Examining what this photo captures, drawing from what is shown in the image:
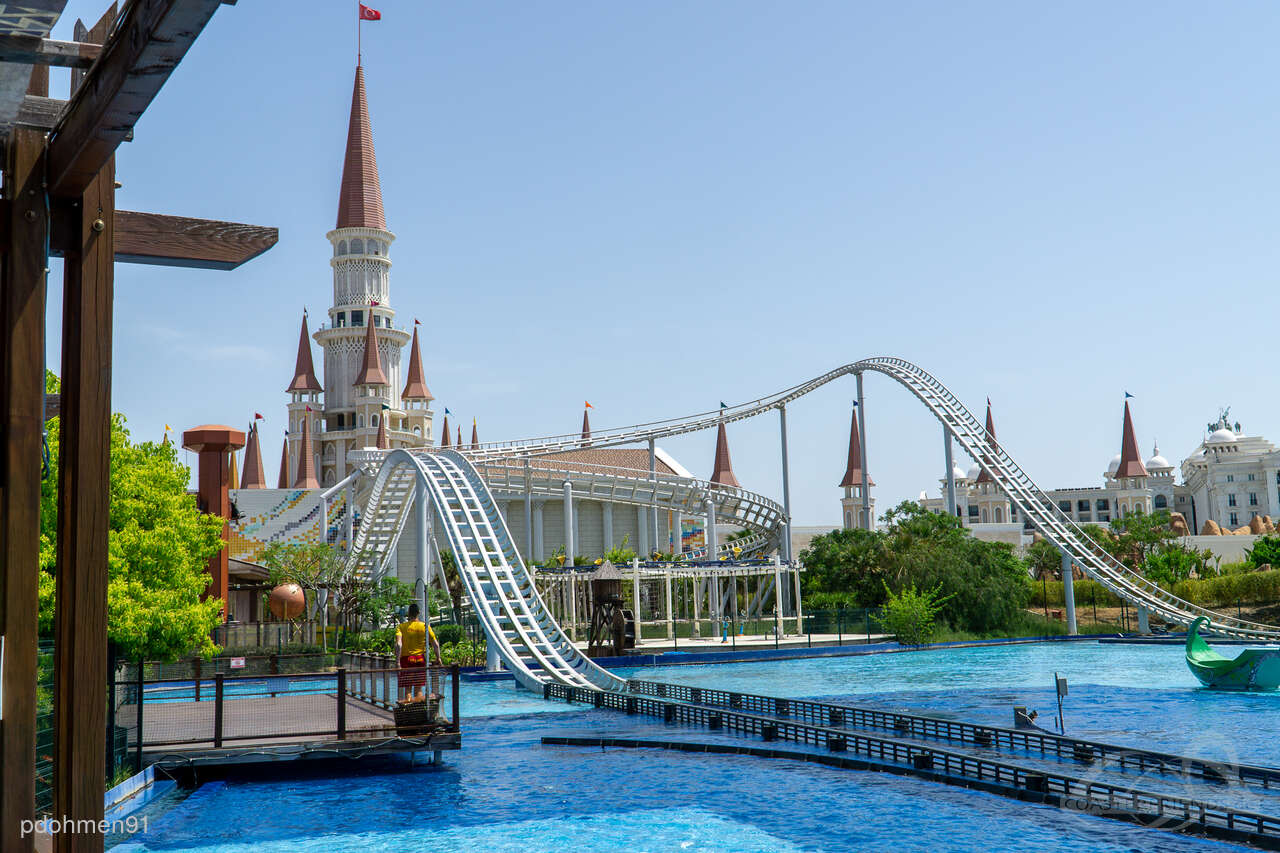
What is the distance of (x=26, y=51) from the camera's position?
11.7 ft

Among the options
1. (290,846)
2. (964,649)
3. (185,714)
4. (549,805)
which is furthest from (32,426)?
(964,649)

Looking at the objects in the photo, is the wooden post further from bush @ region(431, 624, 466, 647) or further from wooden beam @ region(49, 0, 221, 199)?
bush @ region(431, 624, 466, 647)

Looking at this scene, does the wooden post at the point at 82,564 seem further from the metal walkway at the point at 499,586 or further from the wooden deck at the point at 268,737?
the metal walkway at the point at 499,586

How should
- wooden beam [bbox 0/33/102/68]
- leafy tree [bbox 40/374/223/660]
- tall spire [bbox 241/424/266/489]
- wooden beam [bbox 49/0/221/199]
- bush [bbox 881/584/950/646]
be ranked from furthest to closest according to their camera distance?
tall spire [bbox 241/424/266/489] < bush [bbox 881/584/950/646] < leafy tree [bbox 40/374/223/660] < wooden beam [bbox 0/33/102/68] < wooden beam [bbox 49/0/221/199]

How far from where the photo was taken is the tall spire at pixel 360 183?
93.4 m

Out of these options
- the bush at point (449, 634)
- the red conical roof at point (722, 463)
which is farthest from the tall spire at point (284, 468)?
the bush at point (449, 634)

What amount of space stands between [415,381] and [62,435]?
3693 inches

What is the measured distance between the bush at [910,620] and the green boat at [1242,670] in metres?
12.4

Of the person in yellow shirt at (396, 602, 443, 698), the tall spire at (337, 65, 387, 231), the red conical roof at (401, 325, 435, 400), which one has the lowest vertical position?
the person in yellow shirt at (396, 602, 443, 698)

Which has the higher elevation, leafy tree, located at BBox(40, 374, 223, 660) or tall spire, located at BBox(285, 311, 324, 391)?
tall spire, located at BBox(285, 311, 324, 391)

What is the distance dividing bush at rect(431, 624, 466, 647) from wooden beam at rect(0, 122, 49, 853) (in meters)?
27.6

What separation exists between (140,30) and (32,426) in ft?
5.38

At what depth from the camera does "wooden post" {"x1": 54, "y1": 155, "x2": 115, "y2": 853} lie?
13.5 ft

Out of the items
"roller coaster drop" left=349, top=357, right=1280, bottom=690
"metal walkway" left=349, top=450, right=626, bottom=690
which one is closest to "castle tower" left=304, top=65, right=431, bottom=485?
"roller coaster drop" left=349, top=357, right=1280, bottom=690
